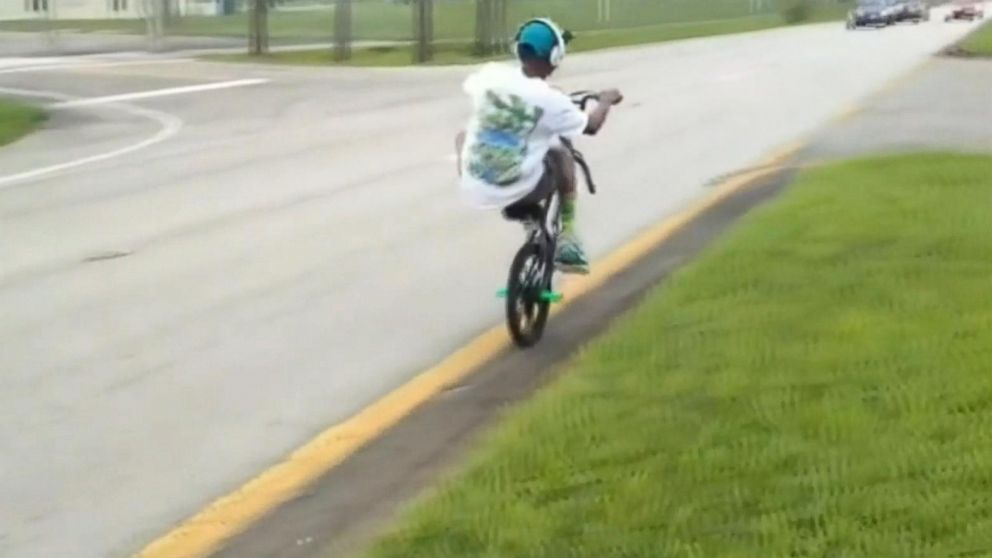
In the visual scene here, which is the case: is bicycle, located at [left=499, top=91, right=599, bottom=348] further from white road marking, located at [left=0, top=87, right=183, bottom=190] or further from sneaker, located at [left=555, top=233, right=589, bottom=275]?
white road marking, located at [left=0, top=87, right=183, bottom=190]

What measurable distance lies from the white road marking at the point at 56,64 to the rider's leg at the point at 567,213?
32.4 metres

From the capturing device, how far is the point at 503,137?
843cm

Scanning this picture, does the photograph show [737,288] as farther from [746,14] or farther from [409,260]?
[746,14]

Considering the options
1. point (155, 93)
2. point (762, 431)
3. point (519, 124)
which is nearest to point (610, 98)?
point (519, 124)

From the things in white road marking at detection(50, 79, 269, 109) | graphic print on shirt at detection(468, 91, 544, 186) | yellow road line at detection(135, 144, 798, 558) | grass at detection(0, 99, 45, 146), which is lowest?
white road marking at detection(50, 79, 269, 109)

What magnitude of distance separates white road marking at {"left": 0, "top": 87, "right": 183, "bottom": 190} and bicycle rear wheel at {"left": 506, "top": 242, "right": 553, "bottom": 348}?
9900 millimetres

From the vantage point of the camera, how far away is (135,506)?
6336mm

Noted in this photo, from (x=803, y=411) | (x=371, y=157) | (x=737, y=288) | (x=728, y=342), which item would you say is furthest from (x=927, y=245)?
(x=371, y=157)

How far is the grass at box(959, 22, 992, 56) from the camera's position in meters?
35.9

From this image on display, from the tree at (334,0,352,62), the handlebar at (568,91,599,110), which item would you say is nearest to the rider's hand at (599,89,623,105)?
the handlebar at (568,91,599,110)

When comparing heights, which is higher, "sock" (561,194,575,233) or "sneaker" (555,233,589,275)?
"sock" (561,194,575,233)

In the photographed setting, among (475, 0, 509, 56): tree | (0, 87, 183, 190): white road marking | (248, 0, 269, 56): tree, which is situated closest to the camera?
(0, 87, 183, 190): white road marking

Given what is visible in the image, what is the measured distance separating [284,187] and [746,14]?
76013mm

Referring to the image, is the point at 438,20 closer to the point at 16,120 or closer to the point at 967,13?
the point at 967,13
